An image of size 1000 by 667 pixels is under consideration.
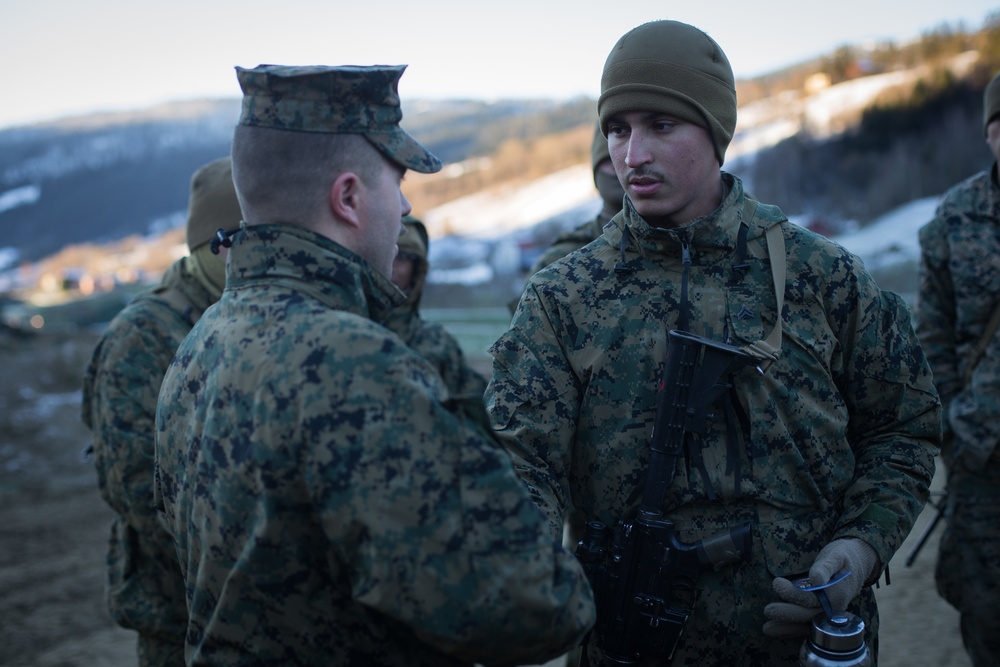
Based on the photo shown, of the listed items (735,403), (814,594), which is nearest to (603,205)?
(735,403)

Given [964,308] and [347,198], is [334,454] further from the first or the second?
[964,308]

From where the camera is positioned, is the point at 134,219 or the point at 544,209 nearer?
the point at 544,209

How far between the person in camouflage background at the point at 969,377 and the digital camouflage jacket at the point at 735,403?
159 centimetres

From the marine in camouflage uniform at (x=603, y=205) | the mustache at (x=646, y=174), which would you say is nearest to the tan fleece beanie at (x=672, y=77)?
the mustache at (x=646, y=174)

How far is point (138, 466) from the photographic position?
10.9 ft

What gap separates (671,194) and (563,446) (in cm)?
80

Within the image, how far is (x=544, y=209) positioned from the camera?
46250 millimetres

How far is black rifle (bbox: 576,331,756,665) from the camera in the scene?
2.34 m

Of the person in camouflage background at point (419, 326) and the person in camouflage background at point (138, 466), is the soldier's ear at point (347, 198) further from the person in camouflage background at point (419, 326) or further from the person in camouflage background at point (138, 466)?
the person in camouflage background at point (419, 326)

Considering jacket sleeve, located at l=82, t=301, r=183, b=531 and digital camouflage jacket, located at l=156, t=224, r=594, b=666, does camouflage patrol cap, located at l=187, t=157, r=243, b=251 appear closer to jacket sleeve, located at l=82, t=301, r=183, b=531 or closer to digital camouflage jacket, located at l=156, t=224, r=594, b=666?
jacket sleeve, located at l=82, t=301, r=183, b=531

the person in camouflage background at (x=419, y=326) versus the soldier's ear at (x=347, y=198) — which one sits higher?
the soldier's ear at (x=347, y=198)

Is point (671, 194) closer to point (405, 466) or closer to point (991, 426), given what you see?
point (405, 466)

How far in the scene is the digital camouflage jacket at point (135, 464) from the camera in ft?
10.9

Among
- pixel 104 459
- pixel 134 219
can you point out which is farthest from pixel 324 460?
pixel 134 219
